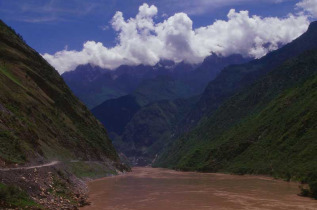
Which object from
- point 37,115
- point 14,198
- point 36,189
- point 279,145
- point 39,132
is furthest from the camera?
point 279,145

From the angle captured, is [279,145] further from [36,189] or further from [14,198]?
[14,198]

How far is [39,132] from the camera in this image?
9000cm

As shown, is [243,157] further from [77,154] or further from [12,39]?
[12,39]

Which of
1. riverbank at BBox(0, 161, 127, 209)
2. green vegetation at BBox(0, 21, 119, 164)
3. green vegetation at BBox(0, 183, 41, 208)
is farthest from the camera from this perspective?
green vegetation at BBox(0, 21, 119, 164)

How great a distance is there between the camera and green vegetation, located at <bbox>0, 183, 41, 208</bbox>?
3427cm

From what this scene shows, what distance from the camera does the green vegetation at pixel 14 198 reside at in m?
34.3

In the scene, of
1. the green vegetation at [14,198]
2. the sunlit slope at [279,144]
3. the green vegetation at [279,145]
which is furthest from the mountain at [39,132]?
the sunlit slope at [279,144]

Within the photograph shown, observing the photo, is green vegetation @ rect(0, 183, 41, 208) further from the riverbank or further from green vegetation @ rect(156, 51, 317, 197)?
green vegetation @ rect(156, 51, 317, 197)

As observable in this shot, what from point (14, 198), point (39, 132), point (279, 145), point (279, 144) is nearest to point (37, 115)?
point (39, 132)

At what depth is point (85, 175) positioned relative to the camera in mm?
97125

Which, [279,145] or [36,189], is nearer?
[36,189]

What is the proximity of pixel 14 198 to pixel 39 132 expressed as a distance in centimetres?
5606

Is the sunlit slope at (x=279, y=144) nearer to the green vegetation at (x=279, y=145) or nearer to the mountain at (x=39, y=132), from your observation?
the green vegetation at (x=279, y=145)

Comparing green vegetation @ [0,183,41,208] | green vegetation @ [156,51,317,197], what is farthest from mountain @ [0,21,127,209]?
green vegetation @ [156,51,317,197]
